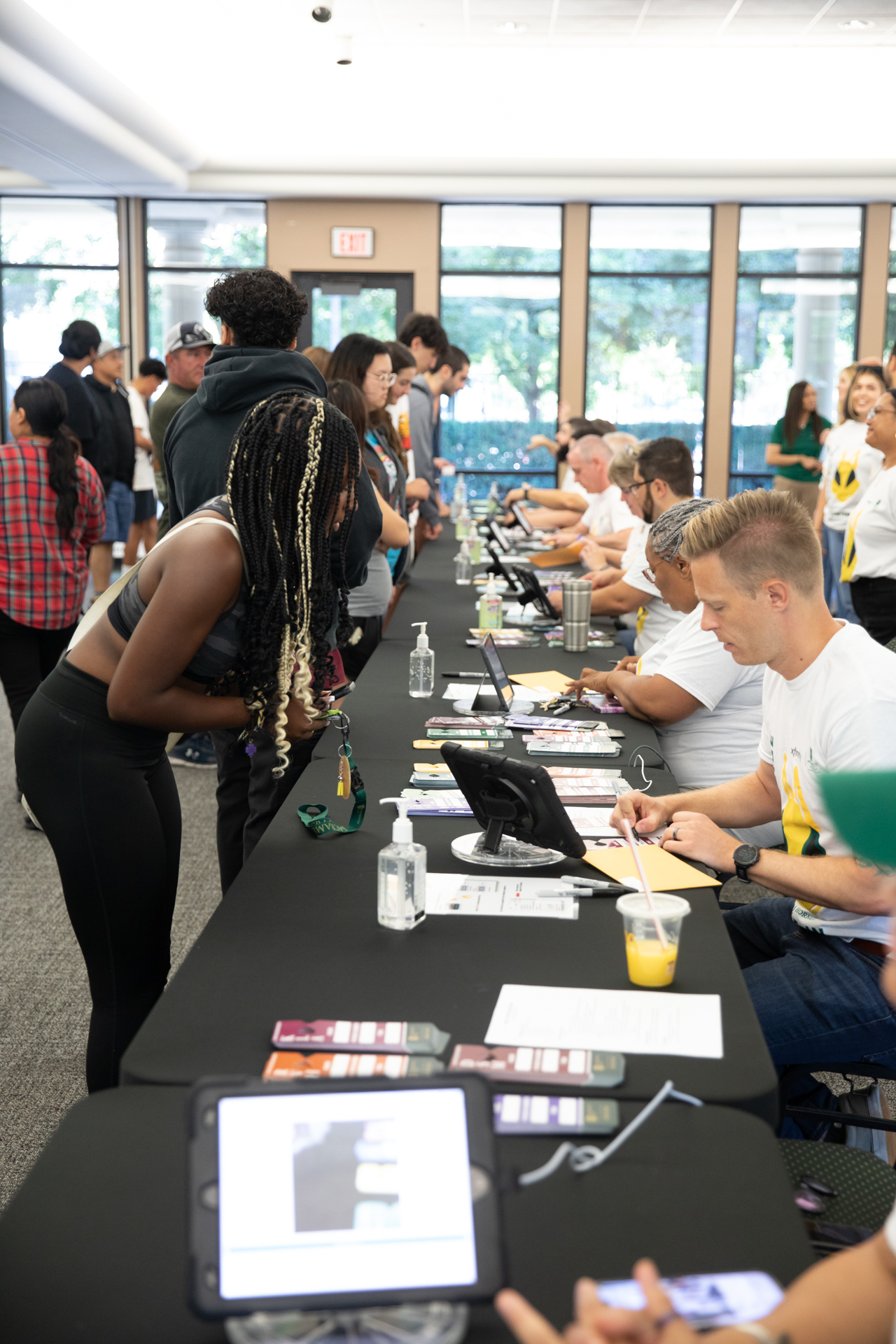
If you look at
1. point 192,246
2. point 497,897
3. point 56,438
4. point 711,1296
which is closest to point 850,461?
point 56,438

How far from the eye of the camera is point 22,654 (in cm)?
393

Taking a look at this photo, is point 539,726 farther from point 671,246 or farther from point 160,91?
point 671,246

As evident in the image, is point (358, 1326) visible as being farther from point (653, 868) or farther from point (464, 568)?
point (464, 568)

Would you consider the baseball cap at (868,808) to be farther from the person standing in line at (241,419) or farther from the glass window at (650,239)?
the glass window at (650,239)

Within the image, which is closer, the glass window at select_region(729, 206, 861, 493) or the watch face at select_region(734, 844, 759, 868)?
the watch face at select_region(734, 844, 759, 868)

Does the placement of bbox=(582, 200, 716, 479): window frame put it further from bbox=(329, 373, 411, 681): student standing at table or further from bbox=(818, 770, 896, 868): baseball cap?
bbox=(818, 770, 896, 868): baseball cap

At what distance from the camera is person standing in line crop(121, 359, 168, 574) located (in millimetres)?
7926

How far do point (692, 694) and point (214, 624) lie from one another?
1211 millimetres

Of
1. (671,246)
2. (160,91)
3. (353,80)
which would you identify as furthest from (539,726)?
(671,246)

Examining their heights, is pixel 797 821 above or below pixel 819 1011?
above

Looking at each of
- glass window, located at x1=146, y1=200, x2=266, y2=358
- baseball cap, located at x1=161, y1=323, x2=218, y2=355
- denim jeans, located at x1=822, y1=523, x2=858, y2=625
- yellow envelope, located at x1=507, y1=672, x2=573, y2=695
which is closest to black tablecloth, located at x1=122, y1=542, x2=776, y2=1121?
yellow envelope, located at x1=507, y1=672, x2=573, y2=695

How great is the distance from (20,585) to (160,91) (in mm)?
5630

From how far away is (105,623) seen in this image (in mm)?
1811

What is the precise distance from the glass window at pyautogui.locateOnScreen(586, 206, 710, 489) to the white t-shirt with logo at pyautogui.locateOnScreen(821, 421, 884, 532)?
3754 mm
